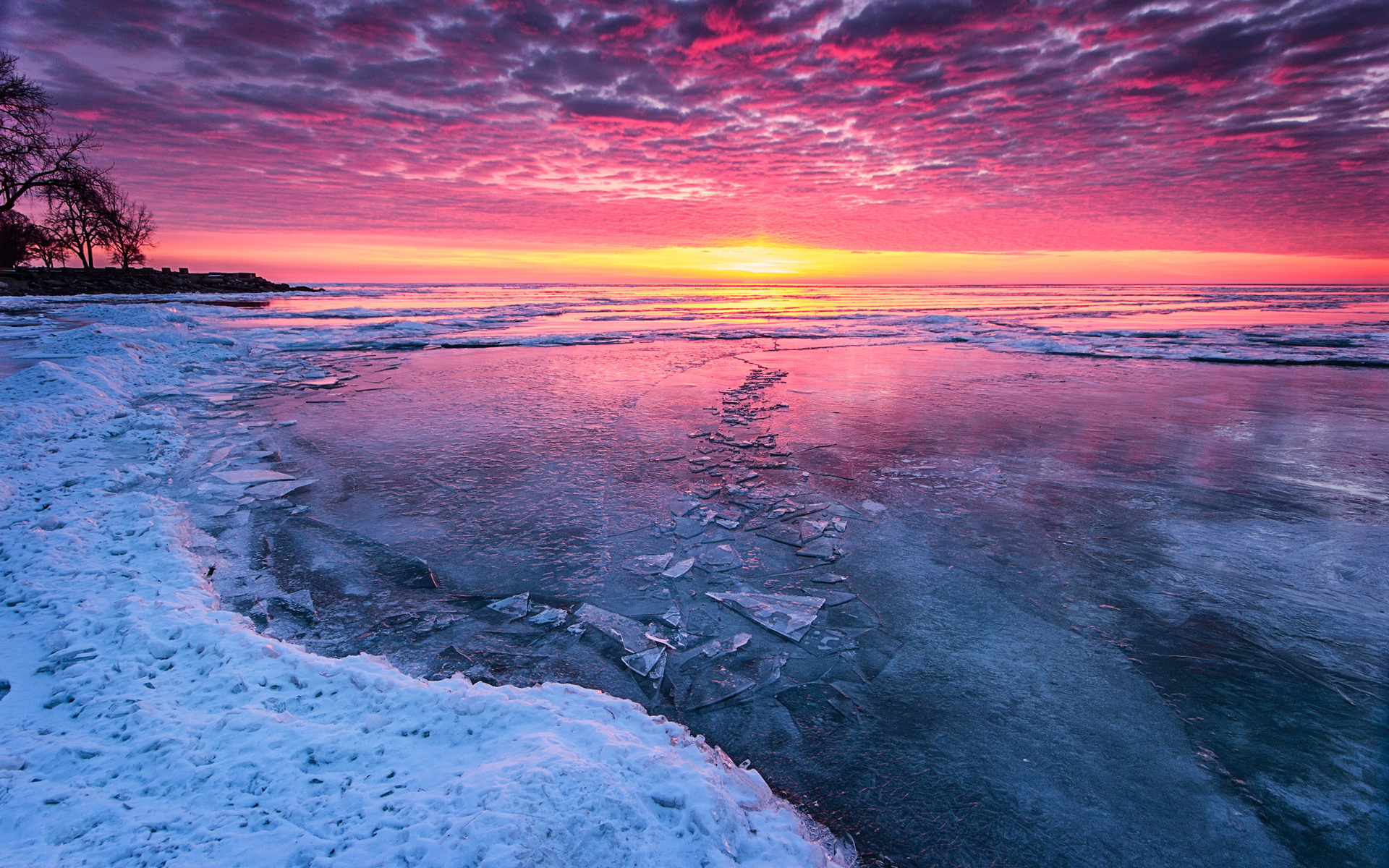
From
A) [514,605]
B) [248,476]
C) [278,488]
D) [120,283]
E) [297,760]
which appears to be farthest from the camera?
[120,283]

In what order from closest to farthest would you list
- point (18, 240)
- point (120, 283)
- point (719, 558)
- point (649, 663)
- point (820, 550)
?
point (649, 663) → point (719, 558) → point (820, 550) → point (120, 283) → point (18, 240)

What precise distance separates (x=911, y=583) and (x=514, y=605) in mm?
2145

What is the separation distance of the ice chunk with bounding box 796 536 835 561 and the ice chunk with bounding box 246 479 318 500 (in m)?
3.78

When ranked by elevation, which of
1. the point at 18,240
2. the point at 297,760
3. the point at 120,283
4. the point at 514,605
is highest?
the point at 18,240

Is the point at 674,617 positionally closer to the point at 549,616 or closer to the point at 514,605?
the point at 549,616

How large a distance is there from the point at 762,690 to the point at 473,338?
48.9 ft

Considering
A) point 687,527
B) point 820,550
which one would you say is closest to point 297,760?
point 687,527

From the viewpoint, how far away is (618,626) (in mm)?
2820

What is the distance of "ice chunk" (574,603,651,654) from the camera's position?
270 centimetres

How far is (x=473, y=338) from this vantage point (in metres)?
15.5

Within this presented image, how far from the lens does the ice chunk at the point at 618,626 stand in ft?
8.84

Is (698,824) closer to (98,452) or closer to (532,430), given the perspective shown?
(532,430)

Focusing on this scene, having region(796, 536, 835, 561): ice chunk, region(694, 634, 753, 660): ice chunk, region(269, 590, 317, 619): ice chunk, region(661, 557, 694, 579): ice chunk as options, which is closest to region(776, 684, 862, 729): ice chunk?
region(694, 634, 753, 660): ice chunk

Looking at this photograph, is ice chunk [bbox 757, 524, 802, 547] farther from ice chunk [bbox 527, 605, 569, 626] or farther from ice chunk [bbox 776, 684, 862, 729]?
ice chunk [bbox 527, 605, 569, 626]
